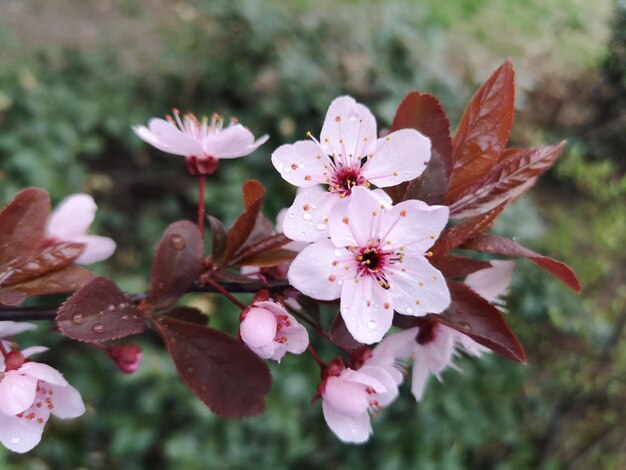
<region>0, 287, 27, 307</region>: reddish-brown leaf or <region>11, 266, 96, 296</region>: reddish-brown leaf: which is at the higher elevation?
<region>0, 287, 27, 307</region>: reddish-brown leaf

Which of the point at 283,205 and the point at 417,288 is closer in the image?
the point at 417,288

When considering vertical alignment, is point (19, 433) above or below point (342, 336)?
below

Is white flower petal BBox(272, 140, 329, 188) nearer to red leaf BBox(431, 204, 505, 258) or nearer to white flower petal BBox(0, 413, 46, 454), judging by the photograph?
red leaf BBox(431, 204, 505, 258)

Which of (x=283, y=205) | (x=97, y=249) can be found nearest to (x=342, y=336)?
(x=97, y=249)

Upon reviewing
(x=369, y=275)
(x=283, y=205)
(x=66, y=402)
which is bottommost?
(x=283, y=205)

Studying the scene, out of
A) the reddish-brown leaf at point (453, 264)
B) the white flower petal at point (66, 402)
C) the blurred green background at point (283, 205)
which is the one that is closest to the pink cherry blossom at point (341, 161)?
the reddish-brown leaf at point (453, 264)

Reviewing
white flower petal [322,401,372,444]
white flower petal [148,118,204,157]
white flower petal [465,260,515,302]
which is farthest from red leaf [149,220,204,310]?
white flower petal [465,260,515,302]

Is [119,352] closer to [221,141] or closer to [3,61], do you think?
[221,141]

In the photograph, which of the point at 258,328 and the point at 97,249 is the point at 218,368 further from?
the point at 97,249
